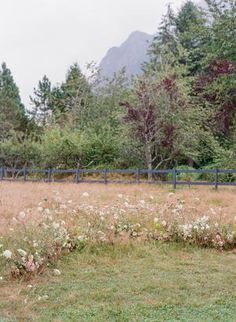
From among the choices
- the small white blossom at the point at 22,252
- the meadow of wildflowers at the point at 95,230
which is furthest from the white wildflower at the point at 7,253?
the small white blossom at the point at 22,252

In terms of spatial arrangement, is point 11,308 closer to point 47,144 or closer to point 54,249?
point 54,249

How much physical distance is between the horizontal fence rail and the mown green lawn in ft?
30.0

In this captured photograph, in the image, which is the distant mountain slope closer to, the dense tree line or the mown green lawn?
the dense tree line

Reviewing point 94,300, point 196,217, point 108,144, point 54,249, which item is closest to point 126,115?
point 108,144

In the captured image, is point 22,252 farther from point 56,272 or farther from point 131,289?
point 131,289

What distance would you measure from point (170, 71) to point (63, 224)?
58.8 feet

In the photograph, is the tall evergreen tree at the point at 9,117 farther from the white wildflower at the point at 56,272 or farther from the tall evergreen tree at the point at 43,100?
the white wildflower at the point at 56,272

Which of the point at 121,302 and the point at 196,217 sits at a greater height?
the point at 196,217

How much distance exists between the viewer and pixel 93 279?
612 cm

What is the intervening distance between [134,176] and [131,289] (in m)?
16.5

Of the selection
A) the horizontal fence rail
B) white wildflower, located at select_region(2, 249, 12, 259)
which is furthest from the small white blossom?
the horizontal fence rail

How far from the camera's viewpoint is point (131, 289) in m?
5.64

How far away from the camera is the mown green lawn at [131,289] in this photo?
482cm

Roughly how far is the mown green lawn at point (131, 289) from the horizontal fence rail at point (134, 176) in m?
9.15
